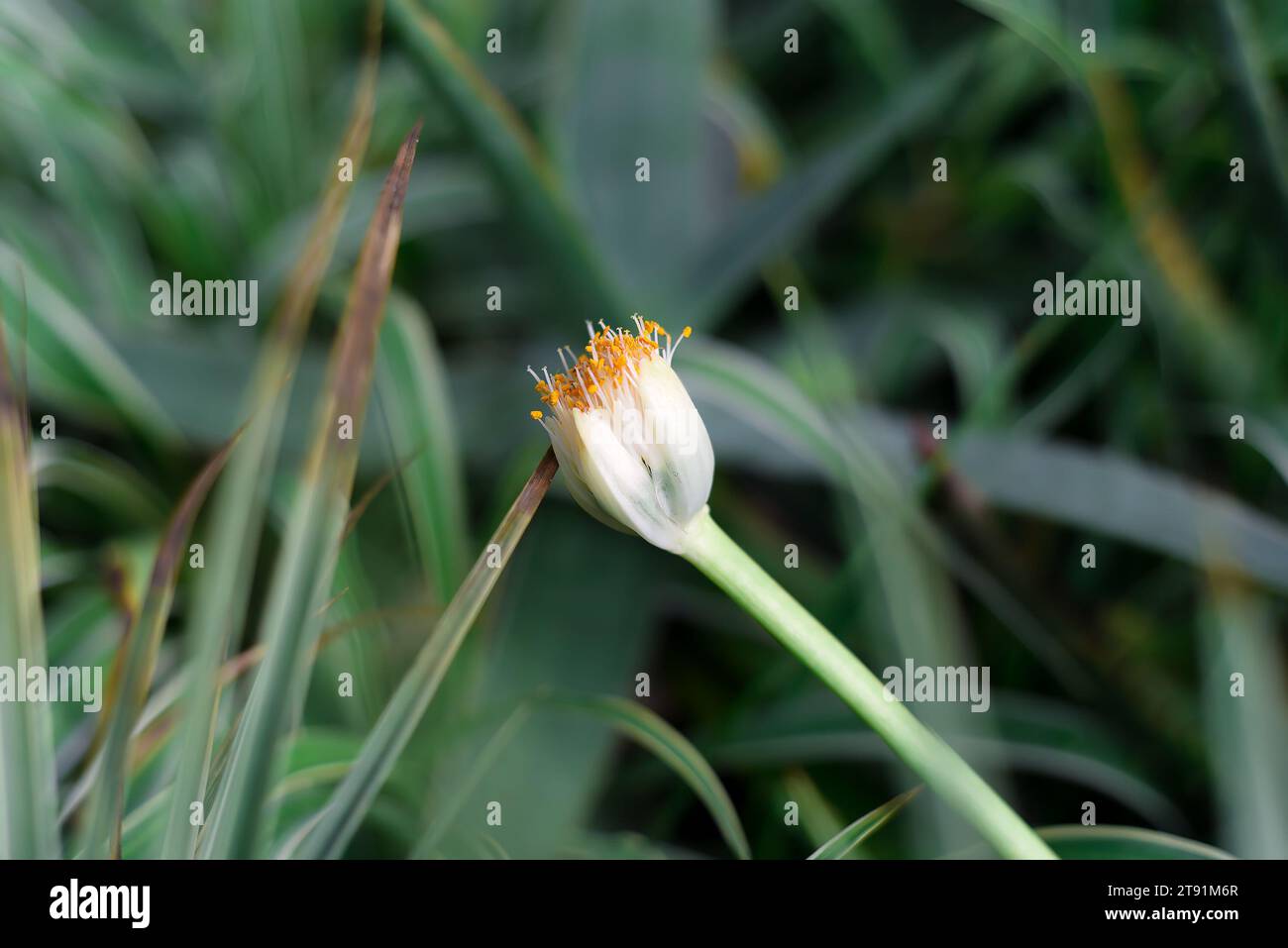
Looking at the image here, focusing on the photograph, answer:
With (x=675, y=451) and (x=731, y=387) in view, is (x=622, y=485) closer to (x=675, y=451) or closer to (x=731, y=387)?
(x=675, y=451)

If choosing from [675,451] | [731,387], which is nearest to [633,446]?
[675,451]

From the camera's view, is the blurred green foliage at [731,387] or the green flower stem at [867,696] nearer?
the green flower stem at [867,696]

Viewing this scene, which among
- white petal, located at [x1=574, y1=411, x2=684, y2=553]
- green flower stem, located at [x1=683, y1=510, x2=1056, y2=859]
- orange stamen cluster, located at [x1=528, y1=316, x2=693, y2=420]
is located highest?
orange stamen cluster, located at [x1=528, y1=316, x2=693, y2=420]

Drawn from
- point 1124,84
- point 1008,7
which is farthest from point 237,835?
point 1124,84

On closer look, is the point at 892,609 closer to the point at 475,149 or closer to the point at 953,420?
the point at 953,420

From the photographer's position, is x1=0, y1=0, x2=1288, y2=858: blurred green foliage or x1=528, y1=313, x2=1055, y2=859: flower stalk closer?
x1=528, y1=313, x2=1055, y2=859: flower stalk

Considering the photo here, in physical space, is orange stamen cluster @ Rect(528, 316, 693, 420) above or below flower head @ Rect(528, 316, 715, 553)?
above
